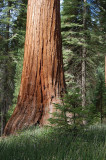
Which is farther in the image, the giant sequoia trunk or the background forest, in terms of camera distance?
the background forest

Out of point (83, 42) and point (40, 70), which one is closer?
point (40, 70)

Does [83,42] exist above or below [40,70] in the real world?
above

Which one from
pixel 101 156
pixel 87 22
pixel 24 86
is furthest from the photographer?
pixel 87 22

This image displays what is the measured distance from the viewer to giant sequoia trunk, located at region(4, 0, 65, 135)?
449cm

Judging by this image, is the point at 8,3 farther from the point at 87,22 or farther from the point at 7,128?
the point at 7,128

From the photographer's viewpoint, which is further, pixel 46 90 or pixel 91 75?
pixel 91 75

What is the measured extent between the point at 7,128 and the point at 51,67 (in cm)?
200

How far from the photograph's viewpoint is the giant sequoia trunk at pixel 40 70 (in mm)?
4492

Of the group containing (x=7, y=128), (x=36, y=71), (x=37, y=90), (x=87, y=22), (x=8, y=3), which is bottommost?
(x=7, y=128)

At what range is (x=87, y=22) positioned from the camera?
12.0 meters

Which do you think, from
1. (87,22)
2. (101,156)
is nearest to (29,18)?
(101,156)

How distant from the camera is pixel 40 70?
4.66 metres

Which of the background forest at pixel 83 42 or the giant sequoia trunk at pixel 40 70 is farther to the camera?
the background forest at pixel 83 42

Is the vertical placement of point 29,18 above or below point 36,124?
above
